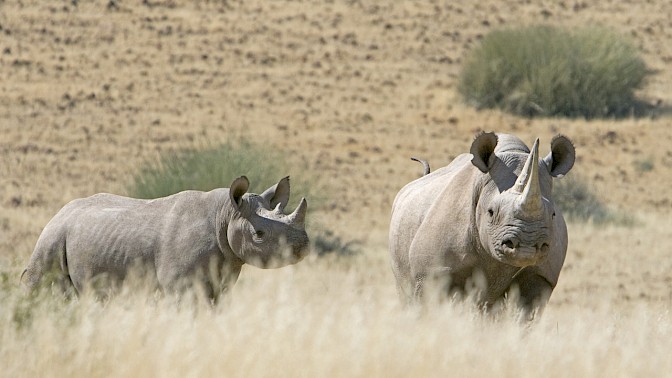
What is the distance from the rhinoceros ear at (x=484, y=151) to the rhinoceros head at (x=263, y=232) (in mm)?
1314

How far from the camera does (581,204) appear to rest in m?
28.5

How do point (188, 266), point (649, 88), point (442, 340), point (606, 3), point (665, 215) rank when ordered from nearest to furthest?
point (442, 340)
point (188, 266)
point (665, 215)
point (649, 88)
point (606, 3)

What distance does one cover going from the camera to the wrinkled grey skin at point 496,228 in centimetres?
782

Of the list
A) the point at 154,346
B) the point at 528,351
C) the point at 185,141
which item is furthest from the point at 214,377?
the point at 185,141

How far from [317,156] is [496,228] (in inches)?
990

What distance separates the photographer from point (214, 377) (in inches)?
259

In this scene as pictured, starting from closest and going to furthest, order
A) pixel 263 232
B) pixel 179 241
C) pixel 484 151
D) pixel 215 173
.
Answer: pixel 484 151
pixel 263 232
pixel 179 241
pixel 215 173

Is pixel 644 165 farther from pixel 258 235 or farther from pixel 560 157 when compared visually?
pixel 560 157

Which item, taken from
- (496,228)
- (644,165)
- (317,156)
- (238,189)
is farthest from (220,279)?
(644,165)

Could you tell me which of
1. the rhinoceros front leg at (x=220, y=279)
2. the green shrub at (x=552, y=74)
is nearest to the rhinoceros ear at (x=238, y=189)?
the rhinoceros front leg at (x=220, y=279)

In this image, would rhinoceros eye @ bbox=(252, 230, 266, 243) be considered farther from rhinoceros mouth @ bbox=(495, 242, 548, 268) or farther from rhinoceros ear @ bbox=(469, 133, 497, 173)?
rhinoceros mouth @ bbox=(495, 242, 548, 268)

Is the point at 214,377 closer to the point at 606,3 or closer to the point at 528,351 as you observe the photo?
the point at 528,351

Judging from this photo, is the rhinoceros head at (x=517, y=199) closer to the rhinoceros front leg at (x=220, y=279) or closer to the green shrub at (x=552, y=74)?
the rhinoceros front leg at (x=220, y=279)

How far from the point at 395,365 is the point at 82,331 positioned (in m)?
1.44
